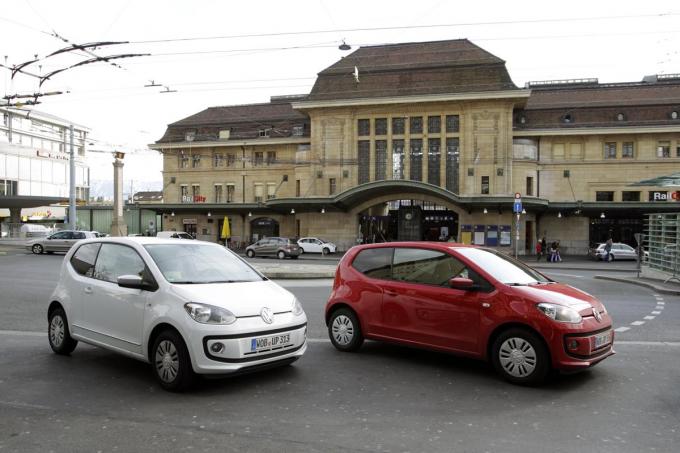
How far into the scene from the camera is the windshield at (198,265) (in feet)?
20.6

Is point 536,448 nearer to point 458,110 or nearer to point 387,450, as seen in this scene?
point 387,450

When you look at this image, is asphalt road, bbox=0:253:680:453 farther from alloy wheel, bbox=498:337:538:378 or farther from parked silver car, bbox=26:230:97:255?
parked silver car, bbox=26:230:97:255

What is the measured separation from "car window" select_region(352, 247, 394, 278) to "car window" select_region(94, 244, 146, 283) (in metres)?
3.08

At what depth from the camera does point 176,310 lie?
5719 millimetres

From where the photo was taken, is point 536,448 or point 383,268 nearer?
point 536,448

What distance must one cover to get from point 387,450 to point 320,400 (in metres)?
1.38

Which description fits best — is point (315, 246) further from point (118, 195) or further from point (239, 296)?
point (239, 296)

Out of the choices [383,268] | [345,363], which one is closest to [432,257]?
[383,268]

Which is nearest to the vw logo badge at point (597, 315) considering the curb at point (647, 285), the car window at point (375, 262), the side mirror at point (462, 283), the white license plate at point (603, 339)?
the white license plate at point (603, 339)

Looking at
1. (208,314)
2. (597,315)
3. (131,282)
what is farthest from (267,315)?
(597,315)

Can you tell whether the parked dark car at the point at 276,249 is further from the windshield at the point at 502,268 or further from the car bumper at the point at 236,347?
the car bumper at the point at 236,347

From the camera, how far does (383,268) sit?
25.3 ft

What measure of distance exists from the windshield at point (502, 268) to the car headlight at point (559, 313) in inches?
21.9

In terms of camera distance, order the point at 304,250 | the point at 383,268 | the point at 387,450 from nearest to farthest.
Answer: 1. the point at 387,450
2. the point at 383,268
3. the point at 304,250
